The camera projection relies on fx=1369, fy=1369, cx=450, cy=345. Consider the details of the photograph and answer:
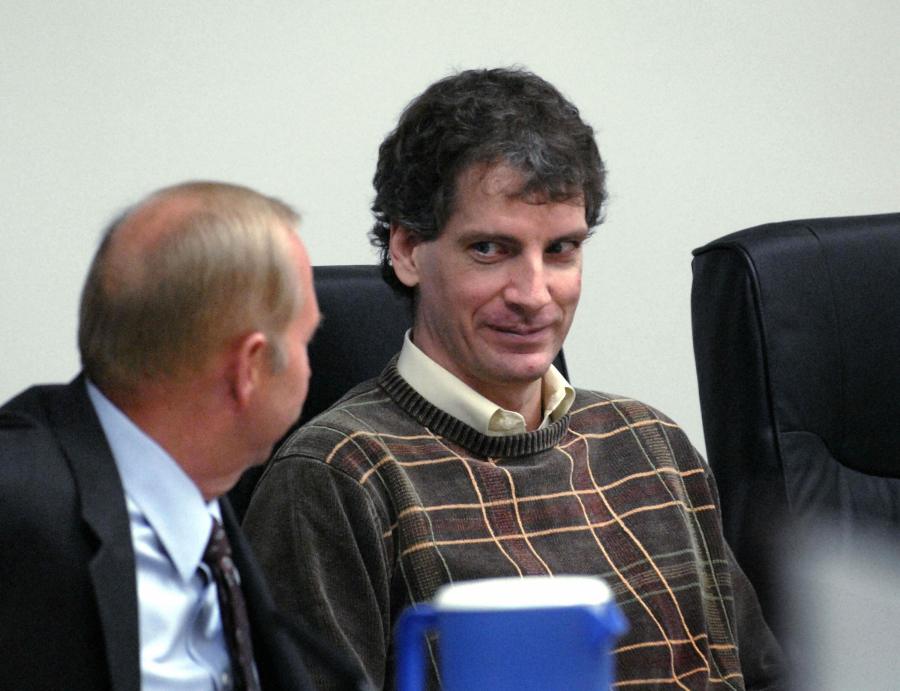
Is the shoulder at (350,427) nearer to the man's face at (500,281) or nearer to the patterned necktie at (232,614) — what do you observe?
the man's face at (500,281)

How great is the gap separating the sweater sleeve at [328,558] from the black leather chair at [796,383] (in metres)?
0.62

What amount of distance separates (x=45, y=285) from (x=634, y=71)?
1.23 m

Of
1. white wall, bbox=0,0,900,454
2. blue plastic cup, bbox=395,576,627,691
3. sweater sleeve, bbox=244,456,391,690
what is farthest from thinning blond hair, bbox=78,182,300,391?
white wall, bbox=0,0,900,454

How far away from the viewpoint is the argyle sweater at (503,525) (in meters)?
1.44

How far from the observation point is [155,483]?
96 cm

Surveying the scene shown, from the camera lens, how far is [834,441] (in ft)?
6.28

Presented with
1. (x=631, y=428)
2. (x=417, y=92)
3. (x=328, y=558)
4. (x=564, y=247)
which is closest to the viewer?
(x=328, y=558)

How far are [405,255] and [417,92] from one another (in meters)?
0.88

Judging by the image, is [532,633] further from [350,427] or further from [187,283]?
[350,427]

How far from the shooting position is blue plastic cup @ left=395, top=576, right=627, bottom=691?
72 centimetres

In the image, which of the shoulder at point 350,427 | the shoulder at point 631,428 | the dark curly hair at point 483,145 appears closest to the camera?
the shoulder at point 350,427

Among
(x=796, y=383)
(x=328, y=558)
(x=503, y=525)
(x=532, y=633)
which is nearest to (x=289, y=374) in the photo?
(x=532, y=633)

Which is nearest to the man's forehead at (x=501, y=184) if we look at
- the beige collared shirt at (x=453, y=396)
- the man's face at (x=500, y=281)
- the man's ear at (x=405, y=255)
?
the man's face at (x=500, y=281)

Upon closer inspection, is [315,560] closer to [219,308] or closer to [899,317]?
[219,308]
